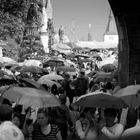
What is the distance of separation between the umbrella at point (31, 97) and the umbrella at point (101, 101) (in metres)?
0.49

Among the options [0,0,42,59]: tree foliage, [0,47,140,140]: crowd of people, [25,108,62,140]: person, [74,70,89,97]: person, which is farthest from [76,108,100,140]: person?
[0,0,42,59]: tree foliage

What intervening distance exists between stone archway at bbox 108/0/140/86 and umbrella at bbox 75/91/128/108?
186 inches

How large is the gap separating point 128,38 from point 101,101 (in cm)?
521

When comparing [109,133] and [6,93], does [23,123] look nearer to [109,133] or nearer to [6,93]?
[6,93]

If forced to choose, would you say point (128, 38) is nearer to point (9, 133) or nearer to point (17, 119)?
point (17, 119)

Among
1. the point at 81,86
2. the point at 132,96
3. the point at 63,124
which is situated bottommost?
the point at 81,86

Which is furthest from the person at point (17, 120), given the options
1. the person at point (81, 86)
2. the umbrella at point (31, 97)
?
the person at point (81, 86)

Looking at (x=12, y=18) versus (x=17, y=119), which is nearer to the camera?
(x=17, y=119)

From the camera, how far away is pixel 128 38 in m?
11.7

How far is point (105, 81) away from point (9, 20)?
62.1 ft

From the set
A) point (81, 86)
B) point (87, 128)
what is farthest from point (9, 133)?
→ point (81, 86)

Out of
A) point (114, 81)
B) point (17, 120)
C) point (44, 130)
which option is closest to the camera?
point (44, 130)

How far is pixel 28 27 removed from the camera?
117 feet

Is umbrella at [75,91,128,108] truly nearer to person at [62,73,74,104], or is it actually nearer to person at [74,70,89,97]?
person at [62,73,74,104]
